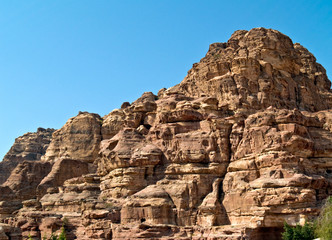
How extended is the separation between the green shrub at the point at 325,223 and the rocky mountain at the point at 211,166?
2.16m

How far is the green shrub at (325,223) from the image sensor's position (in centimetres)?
4084

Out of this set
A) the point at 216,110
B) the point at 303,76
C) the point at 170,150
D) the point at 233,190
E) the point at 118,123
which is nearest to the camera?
the point at 233,190

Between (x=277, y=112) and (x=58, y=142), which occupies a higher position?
(x=58, y=142)

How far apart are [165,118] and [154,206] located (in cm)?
1565

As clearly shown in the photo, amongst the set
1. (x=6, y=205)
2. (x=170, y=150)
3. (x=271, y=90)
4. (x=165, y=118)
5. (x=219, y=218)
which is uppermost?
(x=271, y=90)

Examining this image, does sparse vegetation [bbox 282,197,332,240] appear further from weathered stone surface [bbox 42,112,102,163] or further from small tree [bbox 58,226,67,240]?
weathered stone surface [bbox 42,112,102,163]

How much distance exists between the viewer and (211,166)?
2356 inches

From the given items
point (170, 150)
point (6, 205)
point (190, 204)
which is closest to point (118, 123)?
point (6, 205)

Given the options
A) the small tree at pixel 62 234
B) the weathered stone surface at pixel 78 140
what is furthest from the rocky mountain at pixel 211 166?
the weathered stone surface at pixel 78 140

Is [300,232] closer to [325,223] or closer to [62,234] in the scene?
[325,223]

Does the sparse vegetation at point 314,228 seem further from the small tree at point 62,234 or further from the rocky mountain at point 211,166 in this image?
the small tree at point 62,234

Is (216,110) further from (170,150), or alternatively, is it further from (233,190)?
(233,190)

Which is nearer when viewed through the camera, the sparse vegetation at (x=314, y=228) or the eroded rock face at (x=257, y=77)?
the sparse vegetation at (x=314, y=228)

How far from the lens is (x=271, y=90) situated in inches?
2808
